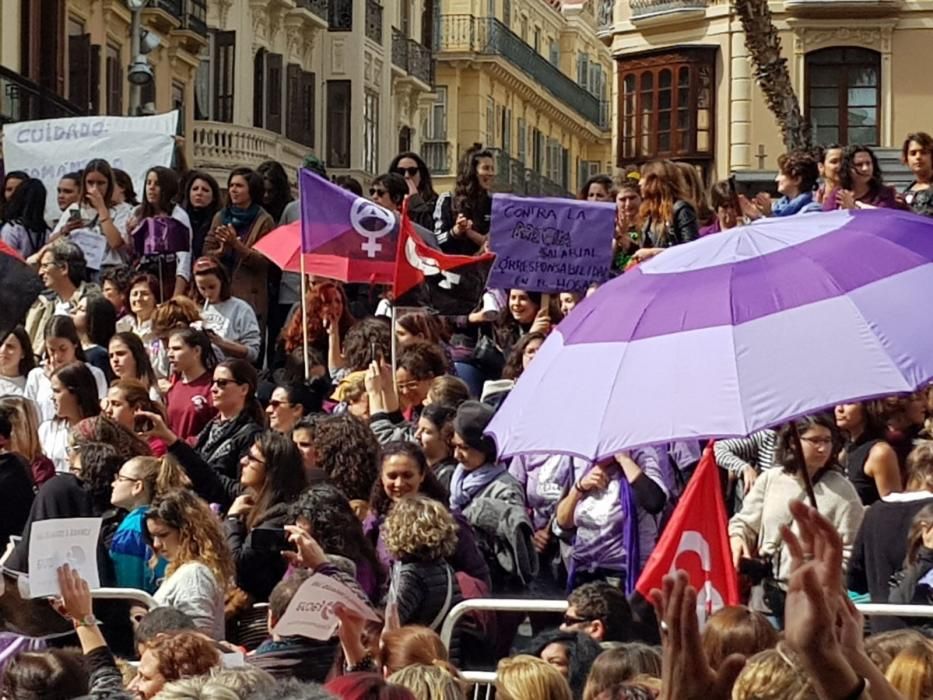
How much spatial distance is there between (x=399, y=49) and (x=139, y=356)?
44.7m

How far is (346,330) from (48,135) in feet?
14.3

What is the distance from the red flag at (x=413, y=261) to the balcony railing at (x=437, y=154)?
49.9m

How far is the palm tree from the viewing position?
3344 centimetres

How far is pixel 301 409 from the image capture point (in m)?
12.1

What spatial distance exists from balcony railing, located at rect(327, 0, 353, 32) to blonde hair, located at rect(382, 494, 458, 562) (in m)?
44.0

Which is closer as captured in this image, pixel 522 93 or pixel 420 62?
pixel 420 62

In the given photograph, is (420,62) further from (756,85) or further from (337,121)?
(756,85)

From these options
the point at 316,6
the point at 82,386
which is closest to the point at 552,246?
the point at 82,386

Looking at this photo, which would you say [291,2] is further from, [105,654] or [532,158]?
[105,654]

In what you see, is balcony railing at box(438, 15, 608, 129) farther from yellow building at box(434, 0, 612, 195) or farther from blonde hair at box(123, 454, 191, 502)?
blonde hair at box(123, 454, 191, 502)

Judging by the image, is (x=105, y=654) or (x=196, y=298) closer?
(x=105, y=654)

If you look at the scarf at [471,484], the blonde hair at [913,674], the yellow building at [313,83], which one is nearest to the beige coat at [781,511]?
the scarf at [471,484]

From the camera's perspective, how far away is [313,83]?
171ft

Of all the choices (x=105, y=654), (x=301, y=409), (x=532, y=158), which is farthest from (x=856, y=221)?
(x=532, y=158)
